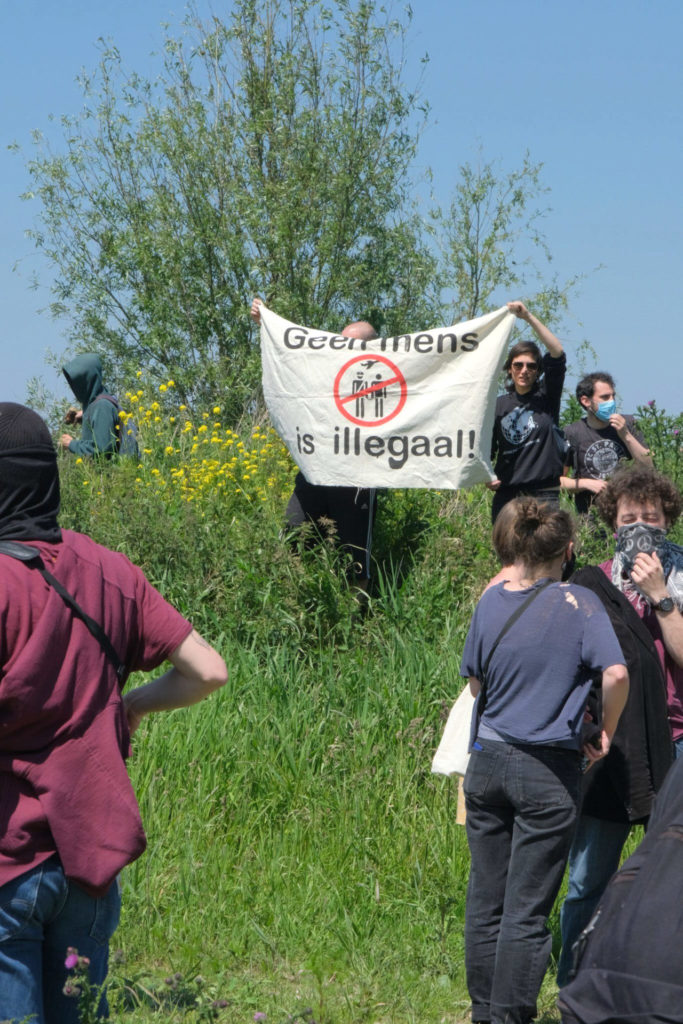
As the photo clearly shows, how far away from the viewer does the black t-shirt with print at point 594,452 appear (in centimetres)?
777

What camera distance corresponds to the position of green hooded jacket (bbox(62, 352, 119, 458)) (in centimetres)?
845

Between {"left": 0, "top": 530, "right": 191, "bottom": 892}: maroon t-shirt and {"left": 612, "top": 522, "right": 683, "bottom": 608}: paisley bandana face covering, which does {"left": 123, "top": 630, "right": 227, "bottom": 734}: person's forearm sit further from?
{"left": 612, "top": 522, "right": 683, "bottom": 608}: paisley bandana face covering

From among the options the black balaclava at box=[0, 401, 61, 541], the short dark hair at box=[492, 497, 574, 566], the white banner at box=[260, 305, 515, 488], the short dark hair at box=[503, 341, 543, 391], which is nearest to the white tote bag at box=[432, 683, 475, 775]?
the short dark hair at box=[492, 497, 574, 566]

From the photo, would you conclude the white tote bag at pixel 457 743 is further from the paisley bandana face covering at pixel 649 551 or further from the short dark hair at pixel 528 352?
the short dark hair at pixel 528 352

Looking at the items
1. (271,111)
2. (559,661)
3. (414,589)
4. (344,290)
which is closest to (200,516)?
(414,589)

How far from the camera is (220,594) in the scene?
7.03m

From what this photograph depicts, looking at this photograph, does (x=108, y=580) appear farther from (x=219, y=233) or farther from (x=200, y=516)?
(x=219, y=233)

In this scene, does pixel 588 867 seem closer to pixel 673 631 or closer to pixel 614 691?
pixel 614 691

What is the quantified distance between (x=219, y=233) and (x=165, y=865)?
14.0 metres

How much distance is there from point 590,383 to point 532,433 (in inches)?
46.8

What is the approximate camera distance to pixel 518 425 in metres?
6.96

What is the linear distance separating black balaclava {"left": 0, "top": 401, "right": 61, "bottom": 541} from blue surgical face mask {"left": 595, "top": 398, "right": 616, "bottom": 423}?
19.2 ft

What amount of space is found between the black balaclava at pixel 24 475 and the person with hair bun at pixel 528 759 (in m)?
1.76

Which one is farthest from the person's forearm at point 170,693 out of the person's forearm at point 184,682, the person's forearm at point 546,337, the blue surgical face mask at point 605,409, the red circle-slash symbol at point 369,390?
the blue surgical face mask at point 605,409
